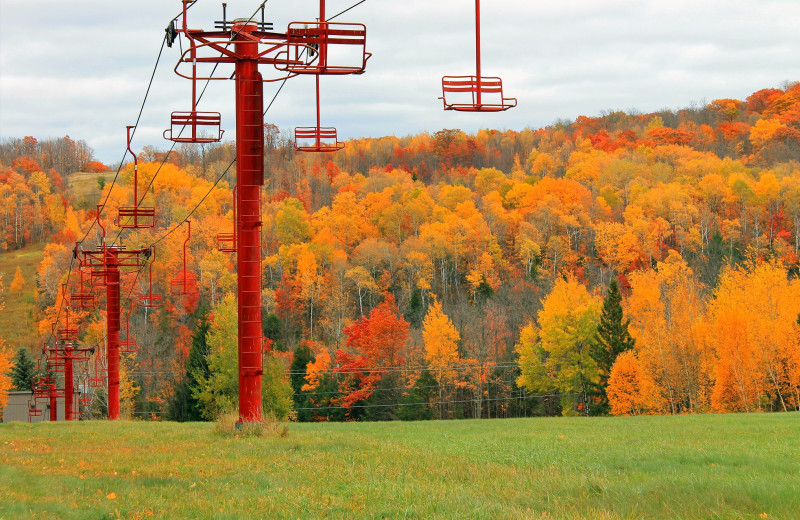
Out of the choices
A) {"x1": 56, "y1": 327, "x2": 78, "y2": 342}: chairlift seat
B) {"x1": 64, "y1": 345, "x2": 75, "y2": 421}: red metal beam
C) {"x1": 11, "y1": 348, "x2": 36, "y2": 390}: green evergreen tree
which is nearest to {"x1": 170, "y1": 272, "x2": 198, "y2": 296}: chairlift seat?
{"x1": 56, "y1": 327, "x2": 78, "y2": 342}: chairlift seat

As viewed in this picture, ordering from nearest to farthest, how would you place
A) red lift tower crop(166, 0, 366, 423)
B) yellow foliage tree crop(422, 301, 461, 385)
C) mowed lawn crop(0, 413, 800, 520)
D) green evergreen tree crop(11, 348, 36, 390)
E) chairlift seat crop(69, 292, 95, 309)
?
mowed lawn crop(0, 413, 800, 520)
red lift tower crop(166, 0, 366, 423)
chairlift seat crop(69, 292, 95, 309)
yellow foliage tree crop(422, 301, 461, 385)
green evergreen tree crop(11, 348, 36, 390)

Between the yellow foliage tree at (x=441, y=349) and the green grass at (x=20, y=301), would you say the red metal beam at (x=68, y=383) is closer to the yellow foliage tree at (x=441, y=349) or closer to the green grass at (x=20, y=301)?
the yellow foliage tree at (x=441, y=349)

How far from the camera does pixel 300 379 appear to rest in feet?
223

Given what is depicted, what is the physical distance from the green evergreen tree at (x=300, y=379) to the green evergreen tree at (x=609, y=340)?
22.7 m

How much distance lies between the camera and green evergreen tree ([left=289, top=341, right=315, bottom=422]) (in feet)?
216

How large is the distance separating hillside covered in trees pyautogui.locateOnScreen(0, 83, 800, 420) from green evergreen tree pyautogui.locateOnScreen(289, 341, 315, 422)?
0.16 meters

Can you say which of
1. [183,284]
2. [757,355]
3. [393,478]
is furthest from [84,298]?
[757,355]

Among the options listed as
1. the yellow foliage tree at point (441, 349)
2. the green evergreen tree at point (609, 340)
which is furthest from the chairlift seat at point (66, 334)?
the green evergreen tree at point (609, 340)

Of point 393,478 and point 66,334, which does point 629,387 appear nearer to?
point 66,334

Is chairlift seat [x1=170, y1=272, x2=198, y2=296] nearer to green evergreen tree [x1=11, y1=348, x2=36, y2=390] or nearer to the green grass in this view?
green evergreen tree [x1=11, y1=348, x2=36, y2=390]

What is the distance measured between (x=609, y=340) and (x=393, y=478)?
4898cm

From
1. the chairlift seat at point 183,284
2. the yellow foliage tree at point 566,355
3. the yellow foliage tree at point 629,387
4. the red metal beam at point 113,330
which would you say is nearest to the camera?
the chairlift seat at point 183,284

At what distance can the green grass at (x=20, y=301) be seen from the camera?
375 feet

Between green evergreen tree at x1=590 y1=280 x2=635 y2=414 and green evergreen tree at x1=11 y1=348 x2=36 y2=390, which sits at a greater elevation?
green evergreen tree at x1=590 y1=280 x2=635 y2=414
